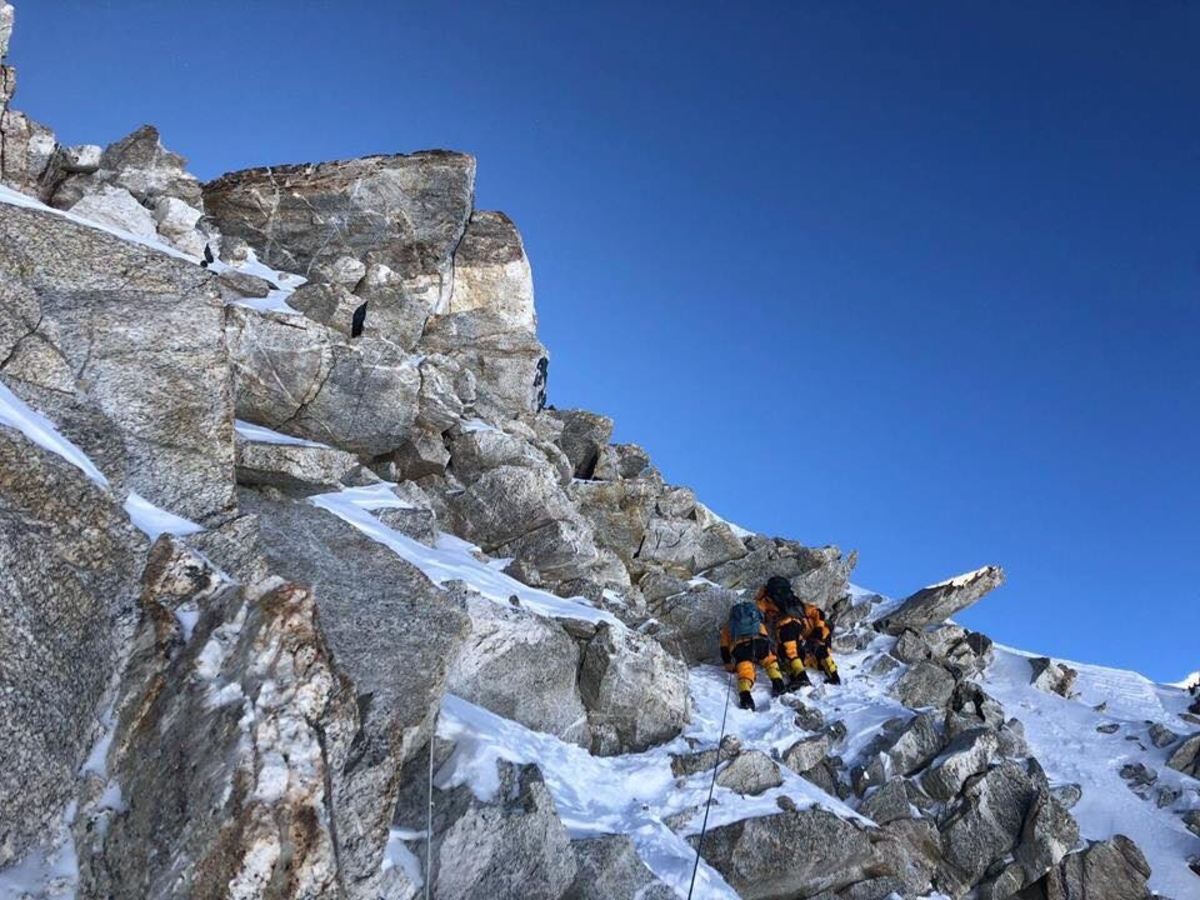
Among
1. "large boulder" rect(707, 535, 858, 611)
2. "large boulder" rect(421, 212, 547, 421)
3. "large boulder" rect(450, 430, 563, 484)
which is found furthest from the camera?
"large boulder" rect(421, 212, 547, 421)

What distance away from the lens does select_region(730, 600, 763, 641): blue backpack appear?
871 inches

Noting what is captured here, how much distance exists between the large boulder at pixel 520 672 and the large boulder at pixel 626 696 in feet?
1.40

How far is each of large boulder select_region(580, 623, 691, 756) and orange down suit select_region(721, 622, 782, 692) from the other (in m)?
3.20

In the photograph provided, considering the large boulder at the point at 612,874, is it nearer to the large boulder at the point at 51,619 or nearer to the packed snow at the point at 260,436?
the large boulder at the point at 51,619

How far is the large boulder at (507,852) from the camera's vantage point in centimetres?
1001

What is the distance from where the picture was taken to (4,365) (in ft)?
31.0

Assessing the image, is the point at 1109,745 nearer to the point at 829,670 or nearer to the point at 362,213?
the point at 829,670

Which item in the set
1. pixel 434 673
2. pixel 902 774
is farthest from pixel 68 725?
pixel 902 774

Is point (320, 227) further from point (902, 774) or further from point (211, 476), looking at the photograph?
point (902, 774)

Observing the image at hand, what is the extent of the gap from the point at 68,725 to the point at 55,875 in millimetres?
1177

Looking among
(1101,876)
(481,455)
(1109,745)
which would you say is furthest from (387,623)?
(1109,745)

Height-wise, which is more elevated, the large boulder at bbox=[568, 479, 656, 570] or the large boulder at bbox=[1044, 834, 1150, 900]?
the large boulder at bbox=[568, 479, 656, 570]

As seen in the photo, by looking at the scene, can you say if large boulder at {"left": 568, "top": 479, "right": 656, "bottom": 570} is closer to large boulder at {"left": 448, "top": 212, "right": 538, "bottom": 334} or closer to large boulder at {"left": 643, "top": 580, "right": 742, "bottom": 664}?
large boulder at {"left": 643, "top": 580, "right": 742, "bottom": 664}

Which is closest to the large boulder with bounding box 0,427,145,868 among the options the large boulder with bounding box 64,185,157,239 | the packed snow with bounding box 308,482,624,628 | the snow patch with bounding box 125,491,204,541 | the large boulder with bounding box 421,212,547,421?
the snow patch with bounding box 125,491,204,541
